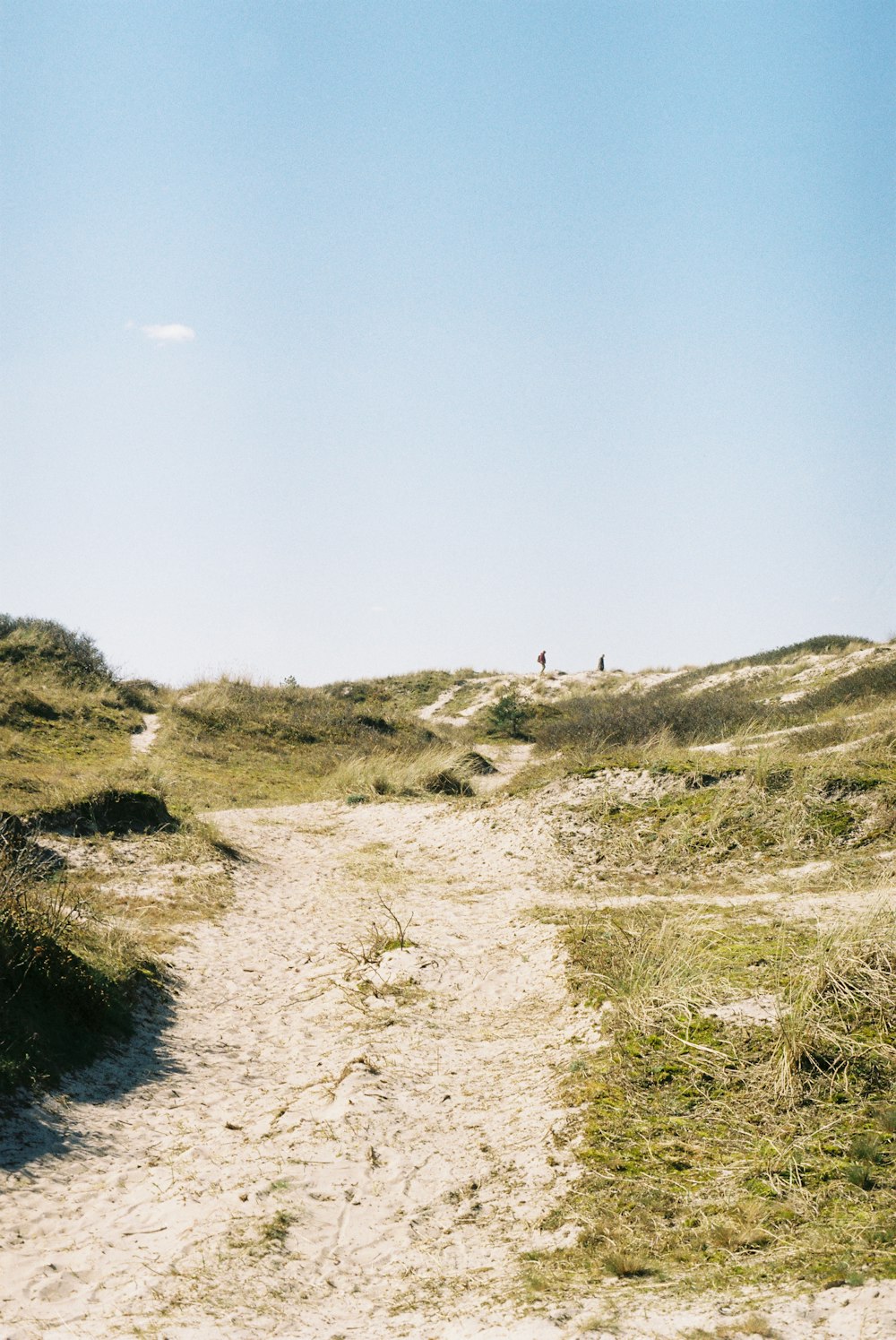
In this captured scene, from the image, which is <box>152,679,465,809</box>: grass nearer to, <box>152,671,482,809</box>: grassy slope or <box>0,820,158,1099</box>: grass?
<box>152,671,482,809</box>: grassy slope

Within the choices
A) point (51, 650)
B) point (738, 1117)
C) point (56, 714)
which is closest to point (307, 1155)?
point (738, 1117)

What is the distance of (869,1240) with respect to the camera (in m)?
3.96

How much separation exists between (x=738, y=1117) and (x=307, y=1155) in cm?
261

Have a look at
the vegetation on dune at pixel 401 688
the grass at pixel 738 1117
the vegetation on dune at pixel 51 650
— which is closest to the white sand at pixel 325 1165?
the grass at pixel 738 1117

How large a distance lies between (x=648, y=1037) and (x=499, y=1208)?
2.00m

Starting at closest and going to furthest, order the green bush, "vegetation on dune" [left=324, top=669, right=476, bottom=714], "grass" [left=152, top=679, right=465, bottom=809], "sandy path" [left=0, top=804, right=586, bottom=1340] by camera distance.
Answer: "sandy path" [left=0, top=804, right=586, bottom=1340] → "grass" [left=152, top=679, right=465, bottom=809] → the green bush → "vegetation on dune" [left=324, top=669, right=476, bottom=714]

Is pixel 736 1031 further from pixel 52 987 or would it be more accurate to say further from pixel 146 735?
pixel 146 735

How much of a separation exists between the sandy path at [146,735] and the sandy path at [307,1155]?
538 inches

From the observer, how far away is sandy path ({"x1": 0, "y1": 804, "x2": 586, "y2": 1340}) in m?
4.29

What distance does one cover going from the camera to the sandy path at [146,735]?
23427 mm

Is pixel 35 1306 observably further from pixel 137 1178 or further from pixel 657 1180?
pixel 657 1180

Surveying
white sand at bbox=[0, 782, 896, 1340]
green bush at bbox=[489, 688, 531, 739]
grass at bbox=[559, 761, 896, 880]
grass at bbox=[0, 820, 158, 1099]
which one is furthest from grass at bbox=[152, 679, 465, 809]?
white sand at bbox=[0, 782, 896, 1340]

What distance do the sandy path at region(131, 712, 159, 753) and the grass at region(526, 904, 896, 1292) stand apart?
17.5 m

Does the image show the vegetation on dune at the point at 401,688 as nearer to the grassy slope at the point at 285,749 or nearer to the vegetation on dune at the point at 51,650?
the grassy slope at the point at 285,749
